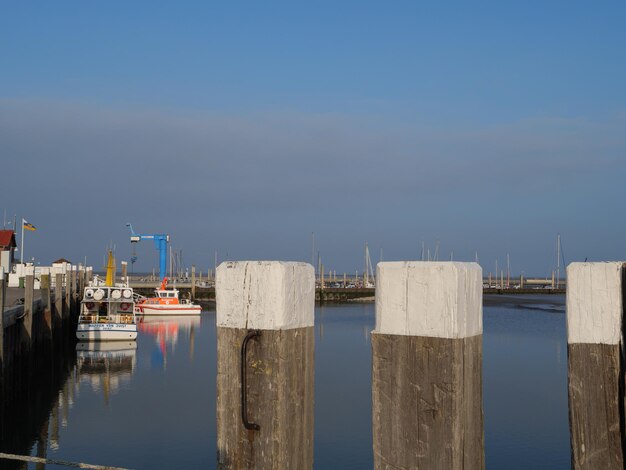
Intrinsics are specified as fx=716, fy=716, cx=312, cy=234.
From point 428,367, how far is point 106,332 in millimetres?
42545

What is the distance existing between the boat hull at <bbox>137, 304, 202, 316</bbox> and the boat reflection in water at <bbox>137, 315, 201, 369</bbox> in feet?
1.38

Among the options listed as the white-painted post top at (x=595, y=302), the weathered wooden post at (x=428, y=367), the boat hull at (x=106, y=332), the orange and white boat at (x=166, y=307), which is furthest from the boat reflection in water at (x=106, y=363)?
the white-painted post top at (x=595, y=302)

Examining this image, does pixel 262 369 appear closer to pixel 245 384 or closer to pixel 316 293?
pixel 245 384

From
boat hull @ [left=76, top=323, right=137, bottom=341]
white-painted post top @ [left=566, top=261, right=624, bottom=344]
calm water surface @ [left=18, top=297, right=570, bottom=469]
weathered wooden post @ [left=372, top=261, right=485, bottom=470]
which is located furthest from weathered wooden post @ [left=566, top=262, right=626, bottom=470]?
boat hull @ [left=76, top=323, right=137, bottom=341]

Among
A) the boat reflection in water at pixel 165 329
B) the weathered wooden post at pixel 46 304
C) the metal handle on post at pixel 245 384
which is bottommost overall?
the boat reflection in water at pixel 165 329

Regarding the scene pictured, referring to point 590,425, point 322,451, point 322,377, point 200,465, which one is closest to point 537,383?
point 322,377

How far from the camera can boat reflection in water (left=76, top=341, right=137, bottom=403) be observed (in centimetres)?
3405

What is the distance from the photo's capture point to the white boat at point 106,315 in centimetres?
4325

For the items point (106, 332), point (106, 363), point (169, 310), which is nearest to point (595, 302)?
point (106, 363)

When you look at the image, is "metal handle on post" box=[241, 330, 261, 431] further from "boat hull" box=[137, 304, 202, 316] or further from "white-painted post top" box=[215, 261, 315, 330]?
"boat hull" box=[137, 304, 202, 316]

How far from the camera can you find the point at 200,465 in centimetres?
2008

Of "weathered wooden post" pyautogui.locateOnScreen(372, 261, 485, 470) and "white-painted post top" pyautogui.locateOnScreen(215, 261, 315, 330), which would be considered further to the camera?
"white-painted post top" pyautogui.locateOnScreen(215, 261, 315, 330)

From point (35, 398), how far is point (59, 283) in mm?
10481

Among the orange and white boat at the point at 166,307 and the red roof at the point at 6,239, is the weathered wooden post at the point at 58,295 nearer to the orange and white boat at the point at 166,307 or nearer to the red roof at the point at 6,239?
the red roof at the point at 6,239
